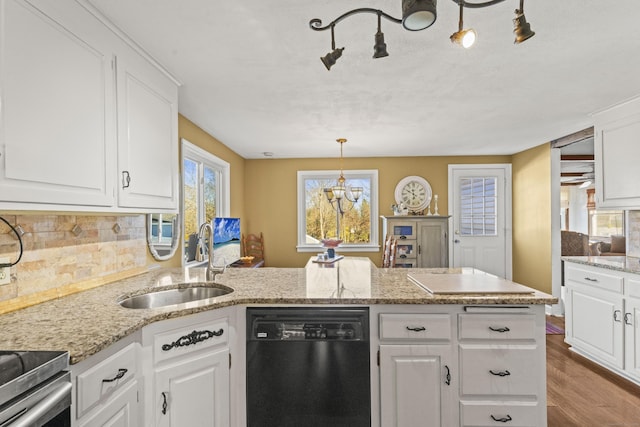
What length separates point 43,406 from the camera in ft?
2.92

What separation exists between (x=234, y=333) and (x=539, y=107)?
3238mm

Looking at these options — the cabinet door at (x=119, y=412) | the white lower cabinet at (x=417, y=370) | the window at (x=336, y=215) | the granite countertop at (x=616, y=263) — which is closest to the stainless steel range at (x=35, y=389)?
the cabinet door at (x=119, y=412)

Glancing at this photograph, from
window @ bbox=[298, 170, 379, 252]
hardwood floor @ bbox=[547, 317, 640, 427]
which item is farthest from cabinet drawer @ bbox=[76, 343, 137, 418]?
window @ bbox=[298, 170, 379, 252]

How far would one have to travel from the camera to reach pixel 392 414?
167 centimetres

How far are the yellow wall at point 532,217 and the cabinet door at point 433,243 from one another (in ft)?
4.10

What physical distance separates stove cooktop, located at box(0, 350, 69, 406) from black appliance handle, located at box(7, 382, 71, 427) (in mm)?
48

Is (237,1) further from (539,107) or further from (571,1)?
(539,107)

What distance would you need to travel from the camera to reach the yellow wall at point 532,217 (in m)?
4.48

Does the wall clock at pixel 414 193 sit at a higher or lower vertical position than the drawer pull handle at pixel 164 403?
higher

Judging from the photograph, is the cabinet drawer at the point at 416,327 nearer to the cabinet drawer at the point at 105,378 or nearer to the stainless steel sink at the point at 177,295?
the stainless steel sink at the point at 177,295

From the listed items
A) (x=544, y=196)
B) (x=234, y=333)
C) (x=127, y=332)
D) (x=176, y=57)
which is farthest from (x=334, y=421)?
(x=544, y=196)

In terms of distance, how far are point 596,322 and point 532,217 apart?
2200 millimetres

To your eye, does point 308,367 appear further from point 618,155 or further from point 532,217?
point 532,217

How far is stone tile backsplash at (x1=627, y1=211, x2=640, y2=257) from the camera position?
3.22 meters
